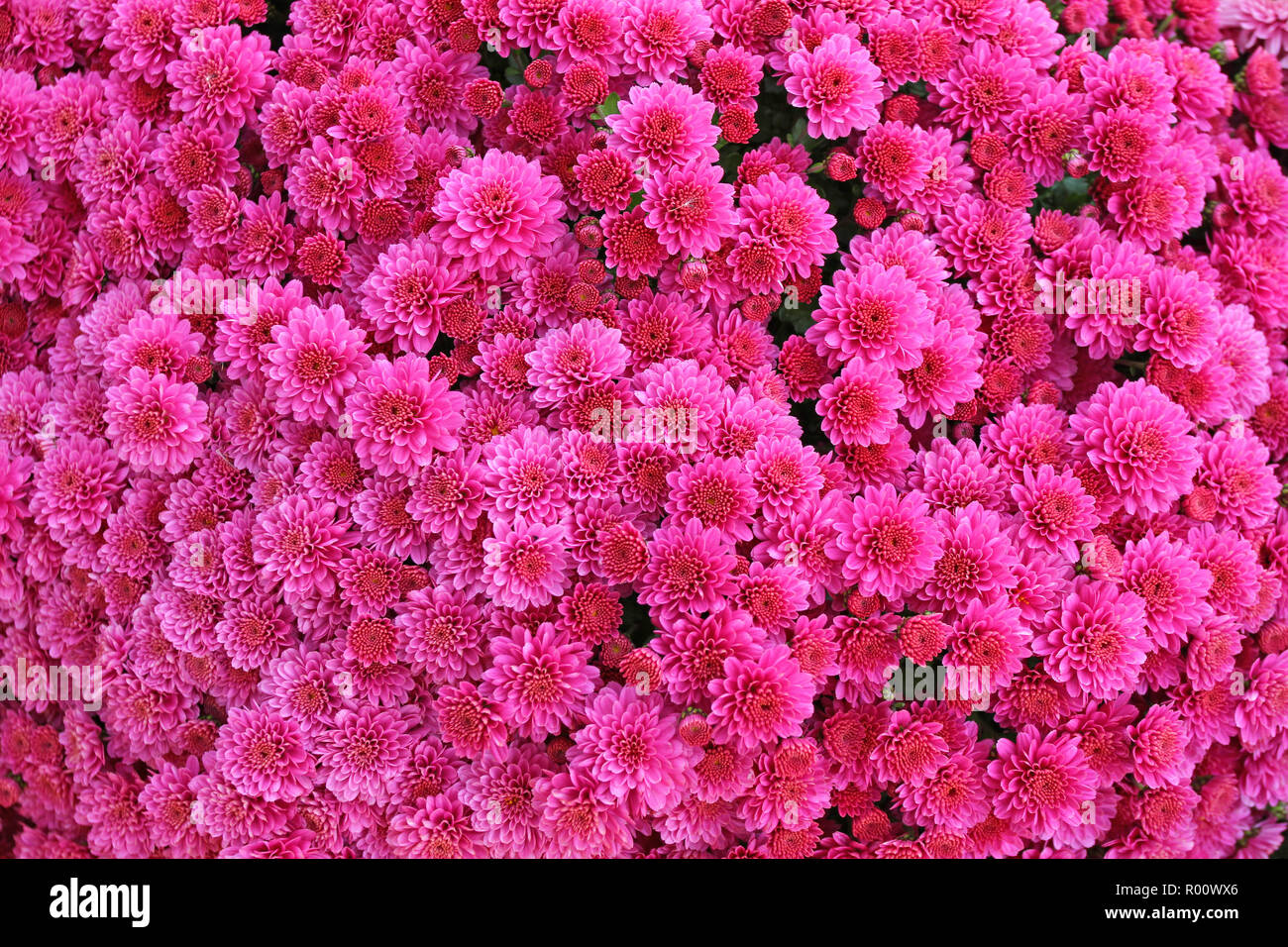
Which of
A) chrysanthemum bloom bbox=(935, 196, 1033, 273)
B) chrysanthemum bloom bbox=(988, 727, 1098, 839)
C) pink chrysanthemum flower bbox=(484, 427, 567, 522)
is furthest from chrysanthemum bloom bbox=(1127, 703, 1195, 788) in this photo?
pink chrysanthemum flower bbox=(484, 427, 567, 522)

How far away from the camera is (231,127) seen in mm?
2014

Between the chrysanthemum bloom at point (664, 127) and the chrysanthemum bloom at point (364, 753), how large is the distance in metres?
1.13

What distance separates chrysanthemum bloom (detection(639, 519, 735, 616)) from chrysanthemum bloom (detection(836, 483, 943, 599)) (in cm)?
23

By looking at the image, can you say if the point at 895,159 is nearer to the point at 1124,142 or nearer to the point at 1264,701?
the point at 1124,142

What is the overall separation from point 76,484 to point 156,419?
0.88 feet

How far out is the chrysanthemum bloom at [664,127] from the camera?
1842mm

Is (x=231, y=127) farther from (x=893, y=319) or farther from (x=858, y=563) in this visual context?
(x=858, y=563)

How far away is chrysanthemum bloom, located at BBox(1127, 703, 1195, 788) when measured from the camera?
1885 millimetres

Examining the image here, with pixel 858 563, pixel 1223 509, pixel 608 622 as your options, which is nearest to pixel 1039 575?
pixel 858 563

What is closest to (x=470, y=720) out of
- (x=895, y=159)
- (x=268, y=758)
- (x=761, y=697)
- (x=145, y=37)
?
(x=268, y=758)

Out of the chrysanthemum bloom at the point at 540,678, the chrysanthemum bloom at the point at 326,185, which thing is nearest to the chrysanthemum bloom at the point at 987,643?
the chrysanthemum bloom at the point at 540,678

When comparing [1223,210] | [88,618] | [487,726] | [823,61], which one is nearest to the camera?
[487,726]

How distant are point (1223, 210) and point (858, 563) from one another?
4.17 feet

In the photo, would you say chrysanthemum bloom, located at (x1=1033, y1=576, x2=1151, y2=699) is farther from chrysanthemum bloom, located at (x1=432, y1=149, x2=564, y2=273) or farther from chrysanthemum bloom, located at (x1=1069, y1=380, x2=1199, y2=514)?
chrysanthemum bloom, located at (x1=432, y1=149, x2=564, y2=273)
